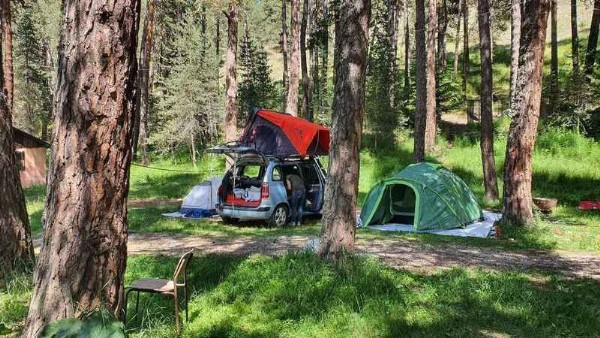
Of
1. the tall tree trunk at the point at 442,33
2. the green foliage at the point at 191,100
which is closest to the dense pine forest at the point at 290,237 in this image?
the green foliage at the point at 191,100

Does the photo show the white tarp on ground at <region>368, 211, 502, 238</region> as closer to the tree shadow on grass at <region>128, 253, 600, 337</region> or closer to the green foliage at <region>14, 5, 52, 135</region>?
the tree shadow on grass at <region>128, 253, 600, 337</region>

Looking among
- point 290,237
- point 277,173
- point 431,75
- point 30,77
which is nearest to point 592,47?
point 431,75

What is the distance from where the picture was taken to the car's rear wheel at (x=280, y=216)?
39.0 ft

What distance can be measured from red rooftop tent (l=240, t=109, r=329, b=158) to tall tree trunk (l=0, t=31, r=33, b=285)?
21.8 ft

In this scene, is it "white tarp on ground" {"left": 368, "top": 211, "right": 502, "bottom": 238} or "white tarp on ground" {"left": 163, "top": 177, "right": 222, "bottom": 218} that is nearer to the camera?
"white tarp on ground" {"left": 368, "top": 211, "right": 502, "bottom": 238}

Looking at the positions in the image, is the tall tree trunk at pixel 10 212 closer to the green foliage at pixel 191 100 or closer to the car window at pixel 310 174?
the car window at pixel 310 174

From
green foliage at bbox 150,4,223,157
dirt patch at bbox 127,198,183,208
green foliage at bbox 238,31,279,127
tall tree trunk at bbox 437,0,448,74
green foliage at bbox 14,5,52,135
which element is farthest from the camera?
green foliage at bbox 14,5,52,135

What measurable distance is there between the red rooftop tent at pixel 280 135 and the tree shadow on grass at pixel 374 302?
229 inches

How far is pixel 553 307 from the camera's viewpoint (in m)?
5.20

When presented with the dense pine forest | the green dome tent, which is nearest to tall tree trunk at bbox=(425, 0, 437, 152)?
the dense pine forest

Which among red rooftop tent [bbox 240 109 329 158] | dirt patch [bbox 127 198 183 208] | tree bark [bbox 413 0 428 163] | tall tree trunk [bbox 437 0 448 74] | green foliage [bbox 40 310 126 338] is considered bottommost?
dirt patch [bbox 127 198 183 208]

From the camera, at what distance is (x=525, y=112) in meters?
10.8

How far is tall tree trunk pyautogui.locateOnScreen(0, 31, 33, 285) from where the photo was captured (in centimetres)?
611

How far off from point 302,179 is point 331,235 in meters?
6.14
